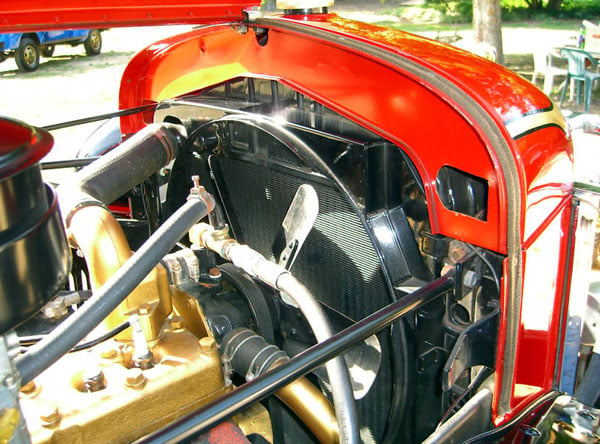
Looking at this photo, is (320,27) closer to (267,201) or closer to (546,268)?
(267,201)

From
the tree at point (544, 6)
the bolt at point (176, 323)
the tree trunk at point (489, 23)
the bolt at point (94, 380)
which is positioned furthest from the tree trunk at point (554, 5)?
the bolt at point (94, 380)

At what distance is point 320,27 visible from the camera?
1.48m

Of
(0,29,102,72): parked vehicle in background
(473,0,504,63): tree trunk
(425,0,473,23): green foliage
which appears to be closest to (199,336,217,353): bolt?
(473,0,504,63): tree trunk

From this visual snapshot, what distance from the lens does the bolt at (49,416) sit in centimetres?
110

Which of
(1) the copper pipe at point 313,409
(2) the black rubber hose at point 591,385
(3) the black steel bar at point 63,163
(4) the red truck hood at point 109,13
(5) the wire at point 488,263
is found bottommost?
(2) the black rubber hose at point 591,385

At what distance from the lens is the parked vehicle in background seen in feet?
35.8

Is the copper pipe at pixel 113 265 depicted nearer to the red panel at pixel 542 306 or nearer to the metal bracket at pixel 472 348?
the metal bracket at pixel 472 348

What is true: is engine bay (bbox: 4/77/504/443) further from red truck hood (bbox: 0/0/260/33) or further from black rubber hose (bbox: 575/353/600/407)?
black rubber hose (bbox: 575/353/600/407)

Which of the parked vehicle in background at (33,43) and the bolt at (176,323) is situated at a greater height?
the parked vehicle in background at (33,43)

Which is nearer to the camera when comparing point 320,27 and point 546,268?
point 546,268

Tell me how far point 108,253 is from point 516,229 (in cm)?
83

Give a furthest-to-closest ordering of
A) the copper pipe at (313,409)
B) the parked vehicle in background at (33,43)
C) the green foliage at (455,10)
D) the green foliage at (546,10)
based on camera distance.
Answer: the green foliage at (546,10) < the green foliage at (455,10) < the parked vehicle in background at (33,43) < the copper pipe at (313,409)

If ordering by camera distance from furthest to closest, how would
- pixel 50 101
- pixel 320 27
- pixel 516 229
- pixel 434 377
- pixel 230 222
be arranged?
pixel 50 101 → pixel 230 222 → pixel 320 27 → pixel 434 377 → pixel 516 229

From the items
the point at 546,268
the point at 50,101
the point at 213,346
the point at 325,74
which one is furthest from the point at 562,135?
the point at 50,101
